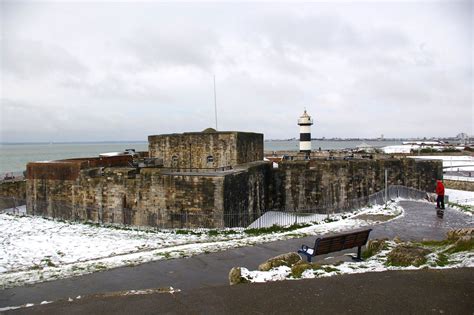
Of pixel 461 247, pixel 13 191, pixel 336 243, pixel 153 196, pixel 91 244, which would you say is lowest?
pixel 91 244

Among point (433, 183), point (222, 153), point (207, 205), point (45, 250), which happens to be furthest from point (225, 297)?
point (433, 183)

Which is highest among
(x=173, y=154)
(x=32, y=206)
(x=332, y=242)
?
(x=173, y=154)

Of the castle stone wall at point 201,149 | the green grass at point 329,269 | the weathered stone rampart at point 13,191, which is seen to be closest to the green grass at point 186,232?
the castle stone wall at point 201,149

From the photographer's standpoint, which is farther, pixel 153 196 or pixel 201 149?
pixel 201 149

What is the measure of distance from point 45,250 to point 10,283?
3.32m

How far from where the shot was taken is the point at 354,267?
734cm

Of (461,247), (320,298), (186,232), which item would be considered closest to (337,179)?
(186,232)

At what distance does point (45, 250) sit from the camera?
10852 millimetres

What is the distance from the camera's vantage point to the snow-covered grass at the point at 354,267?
6.94 metres

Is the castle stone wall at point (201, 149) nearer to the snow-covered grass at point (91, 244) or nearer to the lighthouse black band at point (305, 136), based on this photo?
the snow-covered grass at point (91, 244)

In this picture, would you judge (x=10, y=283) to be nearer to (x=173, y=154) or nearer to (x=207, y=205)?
(x=207, y=205)

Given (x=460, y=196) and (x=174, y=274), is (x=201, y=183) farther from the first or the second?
(x=460, y=196)

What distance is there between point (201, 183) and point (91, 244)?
5.49 m

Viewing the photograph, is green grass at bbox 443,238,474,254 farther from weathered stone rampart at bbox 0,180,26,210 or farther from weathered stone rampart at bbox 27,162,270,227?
weathered stone rampart at bbox 0,180,26,210
